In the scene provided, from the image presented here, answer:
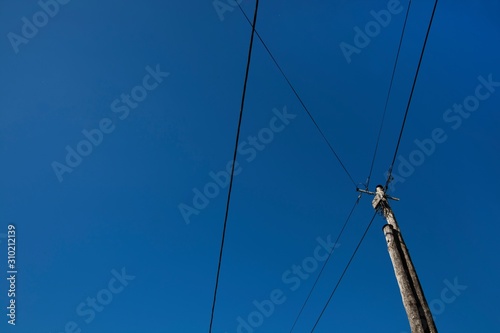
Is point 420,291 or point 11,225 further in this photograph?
point 11,225

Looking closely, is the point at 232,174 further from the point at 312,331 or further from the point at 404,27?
the point at 312,331

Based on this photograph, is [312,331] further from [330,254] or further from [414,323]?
[414,323]

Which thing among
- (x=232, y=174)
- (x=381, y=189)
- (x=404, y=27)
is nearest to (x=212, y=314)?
(x=232, y=174)

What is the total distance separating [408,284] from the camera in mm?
4477

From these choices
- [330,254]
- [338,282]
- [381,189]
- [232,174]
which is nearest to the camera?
[232,174]

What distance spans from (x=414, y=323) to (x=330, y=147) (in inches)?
Answer: 277

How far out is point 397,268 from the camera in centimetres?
477

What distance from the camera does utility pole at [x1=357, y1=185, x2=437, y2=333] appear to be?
13.0 ft

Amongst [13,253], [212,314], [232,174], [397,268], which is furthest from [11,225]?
[397,268]

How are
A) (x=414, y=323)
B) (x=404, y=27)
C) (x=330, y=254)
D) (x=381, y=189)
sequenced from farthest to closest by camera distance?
(x=330, y=254)
(x=404, y=27)
(x=381, y=189)
(x=414, y=323)

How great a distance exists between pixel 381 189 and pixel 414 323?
3472 mm

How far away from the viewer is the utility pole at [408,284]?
3967mm

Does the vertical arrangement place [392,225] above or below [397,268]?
above

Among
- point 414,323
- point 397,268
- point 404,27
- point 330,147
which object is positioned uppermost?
point 404,27
